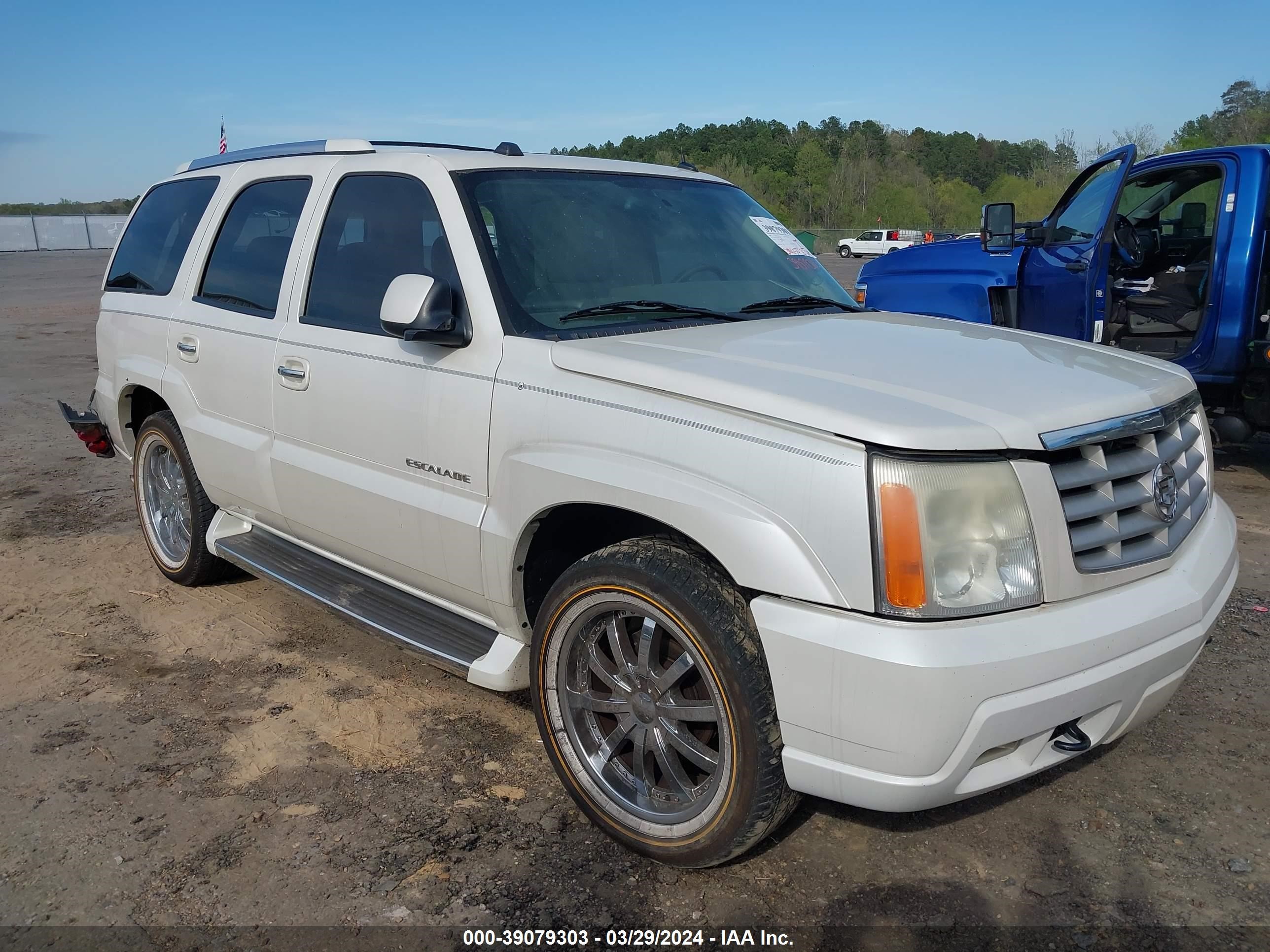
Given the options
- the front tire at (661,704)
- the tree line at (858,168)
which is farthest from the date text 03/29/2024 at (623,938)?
the tree line at (858,168)

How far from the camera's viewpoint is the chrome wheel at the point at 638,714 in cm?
269

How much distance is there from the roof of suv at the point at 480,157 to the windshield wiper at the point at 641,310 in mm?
682

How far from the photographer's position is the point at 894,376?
2.67 m

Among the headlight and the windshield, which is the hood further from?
the windshield

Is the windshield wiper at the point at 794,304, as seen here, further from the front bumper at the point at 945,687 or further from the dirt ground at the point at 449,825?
the dirt ground at the point at 449,825

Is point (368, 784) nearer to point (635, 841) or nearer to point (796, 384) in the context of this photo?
point (635, 841)

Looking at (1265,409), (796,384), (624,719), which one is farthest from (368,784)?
(1265,409)

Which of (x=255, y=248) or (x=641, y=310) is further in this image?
(x=255, y=248)

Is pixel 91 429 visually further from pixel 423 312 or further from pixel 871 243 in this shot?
pixel 871 243

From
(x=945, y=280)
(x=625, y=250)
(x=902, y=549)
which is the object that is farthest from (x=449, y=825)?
(x=945, y=280)

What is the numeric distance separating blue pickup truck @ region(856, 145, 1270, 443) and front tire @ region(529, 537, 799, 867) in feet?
13.9

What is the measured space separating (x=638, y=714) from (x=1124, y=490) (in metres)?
1.42

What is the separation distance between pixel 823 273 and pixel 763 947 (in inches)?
106

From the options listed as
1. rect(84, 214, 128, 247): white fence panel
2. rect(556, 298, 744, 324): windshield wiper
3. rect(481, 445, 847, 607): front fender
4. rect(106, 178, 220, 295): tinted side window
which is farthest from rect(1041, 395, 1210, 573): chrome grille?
rect(84, 214, 128, 247): white fence panel
